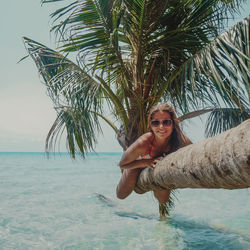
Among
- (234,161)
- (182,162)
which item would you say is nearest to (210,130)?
(182,162)

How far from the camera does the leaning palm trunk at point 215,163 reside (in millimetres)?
1092

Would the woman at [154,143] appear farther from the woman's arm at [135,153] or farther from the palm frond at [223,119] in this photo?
the palm frond at [223,119]

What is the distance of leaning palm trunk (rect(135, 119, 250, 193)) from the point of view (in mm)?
1092

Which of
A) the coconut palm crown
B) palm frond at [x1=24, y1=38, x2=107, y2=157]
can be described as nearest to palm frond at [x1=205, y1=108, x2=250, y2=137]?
the coconut palm crown

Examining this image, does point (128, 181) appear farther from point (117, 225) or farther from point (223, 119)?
point (117, 225)

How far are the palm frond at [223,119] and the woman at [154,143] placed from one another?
236 centimetres

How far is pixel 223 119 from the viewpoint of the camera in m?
4.71

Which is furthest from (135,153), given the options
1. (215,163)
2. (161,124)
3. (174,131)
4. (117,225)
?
(117,225)

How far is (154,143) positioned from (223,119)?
2647 millimetres

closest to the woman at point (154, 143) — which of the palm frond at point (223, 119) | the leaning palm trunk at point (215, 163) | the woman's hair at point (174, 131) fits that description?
the woman's hair at point (174, 131)

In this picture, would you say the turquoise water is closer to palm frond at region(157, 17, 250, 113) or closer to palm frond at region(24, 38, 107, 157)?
palm frond at region(24, 38, 107, 157)

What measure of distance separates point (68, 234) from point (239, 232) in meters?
3.76

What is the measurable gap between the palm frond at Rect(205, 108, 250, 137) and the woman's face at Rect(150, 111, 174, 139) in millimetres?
2447

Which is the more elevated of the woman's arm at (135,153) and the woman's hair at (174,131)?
the woman's hair at (174,131)
